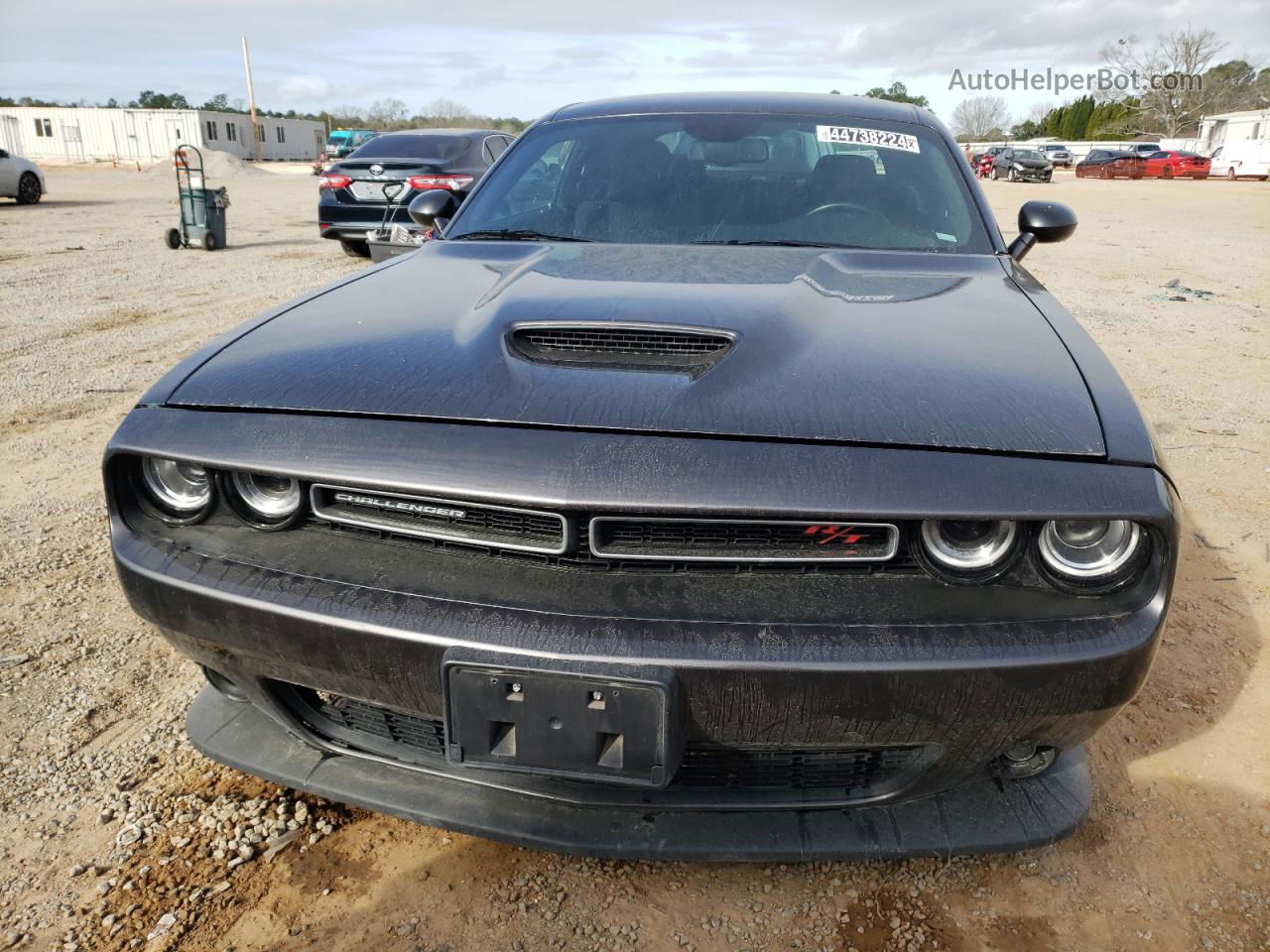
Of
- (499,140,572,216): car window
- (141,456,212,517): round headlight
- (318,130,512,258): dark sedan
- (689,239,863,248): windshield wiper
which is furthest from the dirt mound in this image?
(141,456,212,517): round headlight

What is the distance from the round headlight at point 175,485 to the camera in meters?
1.67

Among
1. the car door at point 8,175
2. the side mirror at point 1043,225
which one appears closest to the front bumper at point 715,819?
the side mirror at point 1043,225

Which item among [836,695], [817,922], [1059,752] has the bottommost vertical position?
[817,922]

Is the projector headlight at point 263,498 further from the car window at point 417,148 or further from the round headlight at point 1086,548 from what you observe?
the car window at point 417,148

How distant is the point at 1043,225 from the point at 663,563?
2.02m

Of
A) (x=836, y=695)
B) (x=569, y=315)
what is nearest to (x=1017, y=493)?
(x=836, y=695)

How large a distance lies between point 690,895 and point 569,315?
115 centimetres

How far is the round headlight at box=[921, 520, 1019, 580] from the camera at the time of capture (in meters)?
1.44

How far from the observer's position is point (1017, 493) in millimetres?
1333

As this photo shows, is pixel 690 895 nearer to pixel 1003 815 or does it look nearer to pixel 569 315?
pixel 1003 815

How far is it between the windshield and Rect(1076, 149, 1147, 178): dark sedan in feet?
128

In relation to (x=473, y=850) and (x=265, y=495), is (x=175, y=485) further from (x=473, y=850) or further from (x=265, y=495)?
(x=473, y=850)

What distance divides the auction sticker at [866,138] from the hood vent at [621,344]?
141cm

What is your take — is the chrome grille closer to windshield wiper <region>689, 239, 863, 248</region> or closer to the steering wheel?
windshield wiper <region>689, 239, 863, 248</region>
